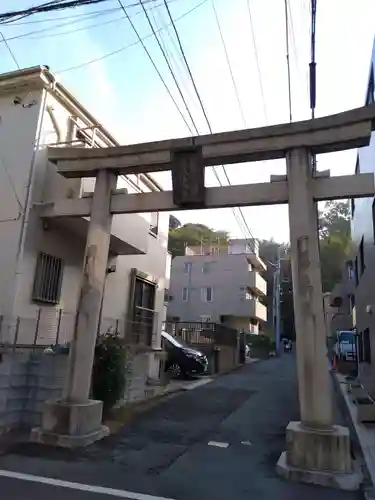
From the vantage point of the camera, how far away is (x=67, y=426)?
20.5 ft

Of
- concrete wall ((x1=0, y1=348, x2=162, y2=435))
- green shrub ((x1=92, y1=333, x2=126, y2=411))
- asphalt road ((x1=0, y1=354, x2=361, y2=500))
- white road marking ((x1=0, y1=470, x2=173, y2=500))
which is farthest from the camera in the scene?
green shrub ((x1=92, y1=333, x2=126, y2=411))

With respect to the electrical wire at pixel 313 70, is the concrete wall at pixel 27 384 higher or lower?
lower

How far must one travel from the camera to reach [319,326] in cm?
574

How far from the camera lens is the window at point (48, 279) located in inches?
320

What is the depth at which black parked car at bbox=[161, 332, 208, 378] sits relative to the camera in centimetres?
1544

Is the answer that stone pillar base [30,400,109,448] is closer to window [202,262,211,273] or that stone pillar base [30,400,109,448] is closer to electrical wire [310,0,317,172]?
electrical wire [310,0,317,172]

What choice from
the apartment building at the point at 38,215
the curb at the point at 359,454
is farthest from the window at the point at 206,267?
the apartment building at the point at 38,215

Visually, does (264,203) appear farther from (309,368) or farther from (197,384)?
(197,384)

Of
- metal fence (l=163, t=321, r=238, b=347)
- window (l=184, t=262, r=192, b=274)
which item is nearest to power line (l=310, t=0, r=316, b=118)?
metal fence (l=163, t=321, r=238, b=347)

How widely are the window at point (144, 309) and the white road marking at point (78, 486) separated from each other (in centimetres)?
683

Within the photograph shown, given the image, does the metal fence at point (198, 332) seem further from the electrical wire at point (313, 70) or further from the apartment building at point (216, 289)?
the apartment building at point (216, 289)

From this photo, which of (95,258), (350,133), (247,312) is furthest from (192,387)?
(247,312)

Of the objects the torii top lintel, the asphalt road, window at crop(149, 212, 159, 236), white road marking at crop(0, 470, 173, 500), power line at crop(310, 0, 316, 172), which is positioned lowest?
white road marking at crop(0, 470, 173, 500)

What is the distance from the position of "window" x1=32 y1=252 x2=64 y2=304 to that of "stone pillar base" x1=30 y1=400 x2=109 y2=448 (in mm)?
2469
